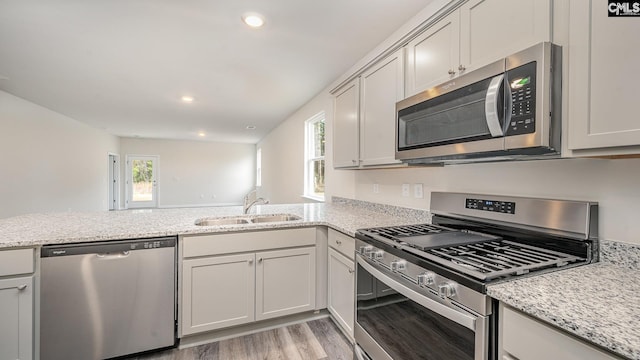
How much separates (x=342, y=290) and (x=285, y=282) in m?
0.46

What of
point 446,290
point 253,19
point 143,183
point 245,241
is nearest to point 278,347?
point 245,241

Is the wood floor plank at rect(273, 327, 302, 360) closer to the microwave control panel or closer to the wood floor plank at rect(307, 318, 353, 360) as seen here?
the wood floor plank at rect(307, 318, 353, 360)

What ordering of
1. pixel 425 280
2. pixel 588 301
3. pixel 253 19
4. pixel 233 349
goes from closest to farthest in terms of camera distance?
1. pixel 588 301
2. pixel 425 280
3. pixel 233 349
4. pixel 253 19

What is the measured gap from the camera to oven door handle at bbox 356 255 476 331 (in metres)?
0.94

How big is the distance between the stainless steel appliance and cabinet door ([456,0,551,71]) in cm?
71

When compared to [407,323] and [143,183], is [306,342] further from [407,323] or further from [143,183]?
[143,183]

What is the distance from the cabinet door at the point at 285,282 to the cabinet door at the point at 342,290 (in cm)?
16

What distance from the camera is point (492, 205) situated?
4.86ft

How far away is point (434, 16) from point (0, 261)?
282 cm

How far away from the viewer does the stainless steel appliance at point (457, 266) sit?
3.10ft

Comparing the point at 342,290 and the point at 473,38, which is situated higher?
the point at 473,38

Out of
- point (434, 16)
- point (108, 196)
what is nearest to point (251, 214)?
point (434, 16)

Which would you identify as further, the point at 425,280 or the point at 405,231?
the point at 405,231

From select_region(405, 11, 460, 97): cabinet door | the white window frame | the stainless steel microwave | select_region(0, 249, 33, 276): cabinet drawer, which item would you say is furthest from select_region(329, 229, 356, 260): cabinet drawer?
the white window frame
